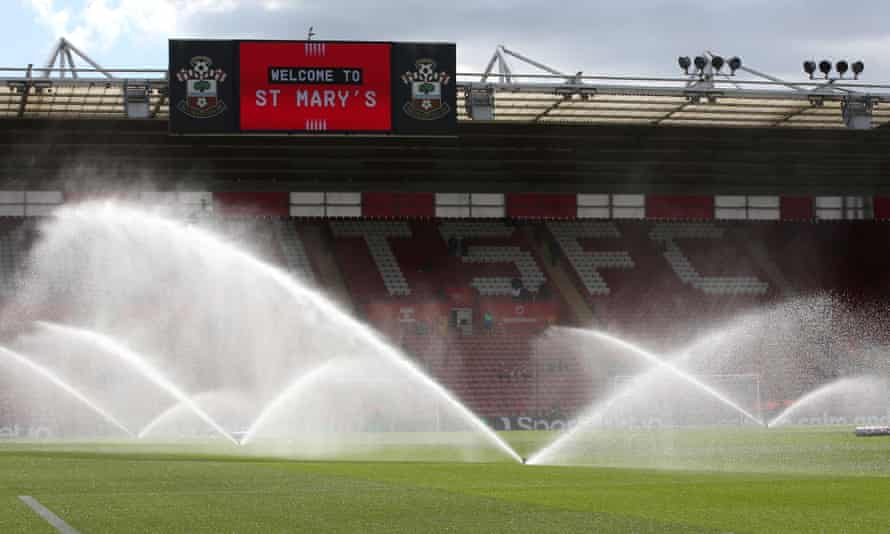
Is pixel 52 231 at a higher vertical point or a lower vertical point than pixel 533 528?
higher

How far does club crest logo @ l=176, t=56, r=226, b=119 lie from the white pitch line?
22.6 metres

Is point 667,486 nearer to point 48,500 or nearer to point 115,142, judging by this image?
point 48,500

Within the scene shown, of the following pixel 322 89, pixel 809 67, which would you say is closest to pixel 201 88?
pixel 322 89

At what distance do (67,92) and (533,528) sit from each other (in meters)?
30.1

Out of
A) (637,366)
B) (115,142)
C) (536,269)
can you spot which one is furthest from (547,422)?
(115,142)

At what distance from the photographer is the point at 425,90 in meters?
36.2

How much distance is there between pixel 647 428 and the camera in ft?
131

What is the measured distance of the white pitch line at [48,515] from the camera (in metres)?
10.6

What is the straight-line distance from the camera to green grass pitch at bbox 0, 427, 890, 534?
1084 centimetres

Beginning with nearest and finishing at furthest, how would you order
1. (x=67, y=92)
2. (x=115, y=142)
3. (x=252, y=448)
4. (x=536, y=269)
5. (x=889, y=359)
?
1. (x=252, y=448)
2. (x=67, y=92)
3. (x=115, y=142)
4. (x=889, y=359)
5. (x=536, y=269)

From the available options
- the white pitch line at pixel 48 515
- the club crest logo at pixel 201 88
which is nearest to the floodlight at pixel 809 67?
the club crest logo at pixel 201 88

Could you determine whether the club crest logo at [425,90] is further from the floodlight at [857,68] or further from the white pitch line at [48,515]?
the white pitch line at [48,515]

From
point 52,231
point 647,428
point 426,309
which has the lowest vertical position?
point 647,428

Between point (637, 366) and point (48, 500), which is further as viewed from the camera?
point (637, 366)
